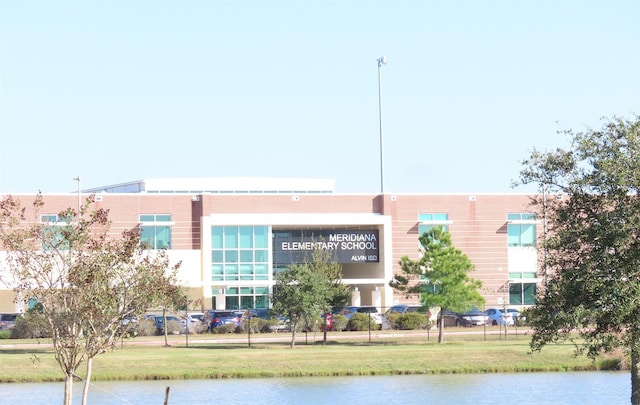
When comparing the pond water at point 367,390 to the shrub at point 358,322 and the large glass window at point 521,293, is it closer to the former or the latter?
the shrub at point 358,322

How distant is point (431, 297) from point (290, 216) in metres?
25.6

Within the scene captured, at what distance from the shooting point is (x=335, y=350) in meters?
49.2

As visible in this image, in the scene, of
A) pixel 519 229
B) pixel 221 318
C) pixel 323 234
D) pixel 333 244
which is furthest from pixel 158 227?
pixel 519 229

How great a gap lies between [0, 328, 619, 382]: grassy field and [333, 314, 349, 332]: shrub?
39.7 ft

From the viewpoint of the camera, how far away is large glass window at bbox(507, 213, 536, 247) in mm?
84625

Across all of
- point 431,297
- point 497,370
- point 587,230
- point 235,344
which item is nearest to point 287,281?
point 235,344

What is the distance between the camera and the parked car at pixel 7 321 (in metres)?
65.3

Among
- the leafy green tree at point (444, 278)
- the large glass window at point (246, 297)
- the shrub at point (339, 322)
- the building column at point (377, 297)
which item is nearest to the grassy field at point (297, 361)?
the leafy green tree at point (444, 278)

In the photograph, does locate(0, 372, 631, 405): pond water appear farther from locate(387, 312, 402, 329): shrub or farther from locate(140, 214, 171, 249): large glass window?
Result: locate(140, 214, 171, 249): large glass window

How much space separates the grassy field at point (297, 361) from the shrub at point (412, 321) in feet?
40.9

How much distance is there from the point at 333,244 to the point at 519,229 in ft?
44.9

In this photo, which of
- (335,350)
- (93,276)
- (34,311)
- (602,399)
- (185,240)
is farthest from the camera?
(185,240)

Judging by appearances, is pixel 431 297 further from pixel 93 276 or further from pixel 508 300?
pixel 93 276

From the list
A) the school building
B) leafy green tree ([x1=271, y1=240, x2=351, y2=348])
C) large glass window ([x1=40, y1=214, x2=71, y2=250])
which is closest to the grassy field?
leafy green tree ([x1=271, y1=240, x2=351, y2=348])
